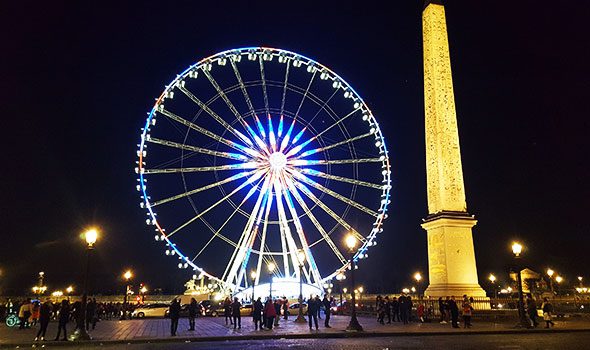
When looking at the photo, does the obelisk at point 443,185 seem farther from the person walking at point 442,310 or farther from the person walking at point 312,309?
the person walking at point 312,309

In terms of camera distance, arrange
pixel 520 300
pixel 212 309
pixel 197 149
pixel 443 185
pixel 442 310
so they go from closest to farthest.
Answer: pixel 520 300, pixel 442 310, pixel 443 185, pixel 197 149, pixel 212 309

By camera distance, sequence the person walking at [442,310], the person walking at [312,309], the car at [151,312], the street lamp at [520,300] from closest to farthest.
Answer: the street lamp at [520,300], the person walking at [312,309], the person walking at [442,310], the car at [151,312]

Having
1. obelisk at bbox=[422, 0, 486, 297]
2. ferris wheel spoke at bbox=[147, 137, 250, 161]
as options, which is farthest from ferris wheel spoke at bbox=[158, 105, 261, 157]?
obelisk at bbox=[422, 0, 486, 297]

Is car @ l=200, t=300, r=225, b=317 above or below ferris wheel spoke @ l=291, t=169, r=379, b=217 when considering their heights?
below

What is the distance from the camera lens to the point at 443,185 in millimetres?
26953

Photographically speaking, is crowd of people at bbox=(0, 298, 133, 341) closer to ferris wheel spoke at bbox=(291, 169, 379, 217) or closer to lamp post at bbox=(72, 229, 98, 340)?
lamp post at bbox=(72, 229, 98, 340)

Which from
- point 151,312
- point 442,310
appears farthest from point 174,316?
point 151,312

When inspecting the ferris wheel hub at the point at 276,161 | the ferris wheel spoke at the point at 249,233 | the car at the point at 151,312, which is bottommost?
the car at the point at 151,312

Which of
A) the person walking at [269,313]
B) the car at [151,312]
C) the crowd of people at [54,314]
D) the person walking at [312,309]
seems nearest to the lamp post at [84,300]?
the crowd of people at [54,314]

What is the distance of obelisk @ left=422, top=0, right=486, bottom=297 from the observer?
85.5 ft

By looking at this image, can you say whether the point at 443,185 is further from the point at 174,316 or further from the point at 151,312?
the point at 151,312

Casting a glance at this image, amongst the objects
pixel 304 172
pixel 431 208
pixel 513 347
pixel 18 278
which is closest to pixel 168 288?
pixel 18 278

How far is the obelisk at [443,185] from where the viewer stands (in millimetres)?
26047

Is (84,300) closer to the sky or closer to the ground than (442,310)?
closer to the sky
